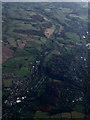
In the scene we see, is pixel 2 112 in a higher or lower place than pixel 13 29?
lower

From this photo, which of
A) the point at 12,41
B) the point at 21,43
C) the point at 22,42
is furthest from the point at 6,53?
the point at 22,42

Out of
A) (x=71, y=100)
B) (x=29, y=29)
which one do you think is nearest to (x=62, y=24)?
(x=29, y=29)

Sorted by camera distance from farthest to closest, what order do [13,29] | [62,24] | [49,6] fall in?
[49,6], [62,24], [13,29]

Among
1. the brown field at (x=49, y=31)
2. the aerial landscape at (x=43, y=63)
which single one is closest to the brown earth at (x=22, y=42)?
Result: the aerial landscape at (x=43, y=63)

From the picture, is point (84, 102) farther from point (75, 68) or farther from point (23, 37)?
point (23, 37)

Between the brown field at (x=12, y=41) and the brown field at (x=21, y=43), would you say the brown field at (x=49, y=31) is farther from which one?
the brown field at (x=12, y=41)

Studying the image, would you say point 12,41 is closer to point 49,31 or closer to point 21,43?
point 21,43

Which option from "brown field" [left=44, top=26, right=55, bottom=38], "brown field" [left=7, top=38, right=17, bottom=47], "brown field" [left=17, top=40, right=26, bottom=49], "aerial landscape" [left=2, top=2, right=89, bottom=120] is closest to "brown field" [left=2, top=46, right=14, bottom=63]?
"aerial landscape" [left=2, top=2, right=89, bottom=120]

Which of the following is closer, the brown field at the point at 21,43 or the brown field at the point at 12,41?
the brown field at the point at 21,43
